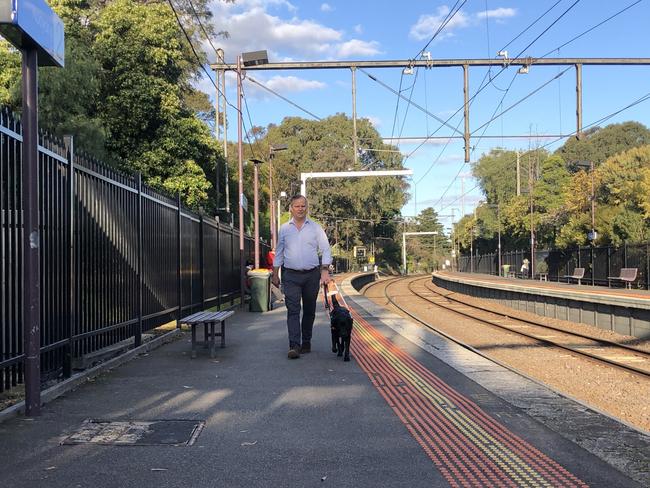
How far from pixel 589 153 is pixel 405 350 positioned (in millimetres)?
77231

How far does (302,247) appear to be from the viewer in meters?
7.10

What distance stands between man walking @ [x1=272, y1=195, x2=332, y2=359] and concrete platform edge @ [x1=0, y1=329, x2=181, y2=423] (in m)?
1.89

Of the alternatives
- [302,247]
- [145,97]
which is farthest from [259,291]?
[145,97]

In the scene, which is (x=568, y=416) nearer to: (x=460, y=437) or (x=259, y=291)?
(x=460, y=437)

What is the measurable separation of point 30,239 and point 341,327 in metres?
3.68

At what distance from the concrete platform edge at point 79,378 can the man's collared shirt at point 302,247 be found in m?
2.03

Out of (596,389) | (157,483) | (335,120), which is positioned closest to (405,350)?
(596,389)

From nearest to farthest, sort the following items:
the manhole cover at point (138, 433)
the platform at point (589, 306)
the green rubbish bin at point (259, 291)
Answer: the manhole cover at point (138, 433)
the platform at point (589, 306)
the green rubbish bin at point (259, 291)

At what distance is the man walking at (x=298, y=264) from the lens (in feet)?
23.2

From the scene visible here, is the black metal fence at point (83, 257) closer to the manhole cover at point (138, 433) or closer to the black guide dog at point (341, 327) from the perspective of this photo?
the manhole cover at point (138, 433)

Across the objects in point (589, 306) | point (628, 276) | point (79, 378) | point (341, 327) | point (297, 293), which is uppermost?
point (297, 293)

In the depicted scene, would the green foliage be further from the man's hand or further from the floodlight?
the man's hand

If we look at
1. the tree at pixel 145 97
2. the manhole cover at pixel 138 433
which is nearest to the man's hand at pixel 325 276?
the manhole cover at pixel 138 433

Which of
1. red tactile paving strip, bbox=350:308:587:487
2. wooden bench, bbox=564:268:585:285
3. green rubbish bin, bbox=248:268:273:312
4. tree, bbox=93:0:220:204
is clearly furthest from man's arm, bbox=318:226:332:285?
wooden bench, bbox=564:268:585:285
